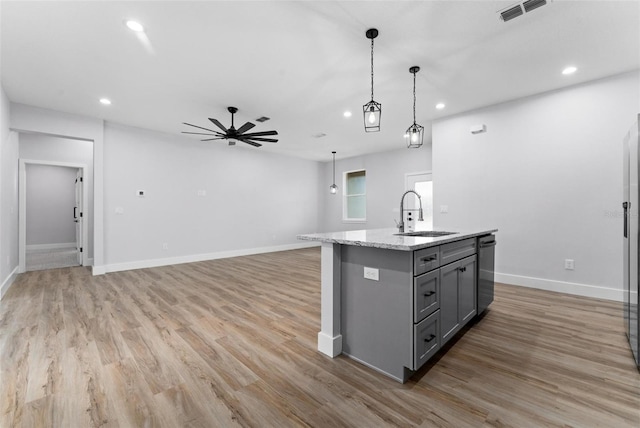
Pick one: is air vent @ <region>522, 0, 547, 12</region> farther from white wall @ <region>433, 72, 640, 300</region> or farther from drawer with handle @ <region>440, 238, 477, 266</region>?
white wall @ <region>433, 72, 640, 300</region>

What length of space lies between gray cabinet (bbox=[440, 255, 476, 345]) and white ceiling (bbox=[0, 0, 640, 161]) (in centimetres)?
216

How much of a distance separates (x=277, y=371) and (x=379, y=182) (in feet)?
20.9

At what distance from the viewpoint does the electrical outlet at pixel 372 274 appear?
189 cm

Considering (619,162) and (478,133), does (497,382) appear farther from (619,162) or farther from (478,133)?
(478,133)

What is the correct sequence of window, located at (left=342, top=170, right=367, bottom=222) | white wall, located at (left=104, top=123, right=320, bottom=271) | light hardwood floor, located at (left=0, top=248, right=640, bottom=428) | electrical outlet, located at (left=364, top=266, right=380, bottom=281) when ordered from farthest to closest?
1. window, located at (left=342, top=170, right=367, bottom=222)
2. white wall, located at (left=104, top=123, right=320, bottom=271)
3. electrical outlet, located at (left=364, top=266, right=380, bottom=281)
4. light hardwood floor, located at (left=0, top=248, right=640, bottom=428)

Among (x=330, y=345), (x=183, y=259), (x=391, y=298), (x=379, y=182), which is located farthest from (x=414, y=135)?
(x=183, y=259)

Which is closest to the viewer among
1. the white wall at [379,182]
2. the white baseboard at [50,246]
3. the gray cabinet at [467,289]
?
the gray cabinet at [467,289]

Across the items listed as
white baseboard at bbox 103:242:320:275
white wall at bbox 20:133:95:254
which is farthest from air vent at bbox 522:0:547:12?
white wall at bbox 20:133:95:254

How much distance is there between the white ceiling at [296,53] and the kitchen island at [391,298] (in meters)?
1.92

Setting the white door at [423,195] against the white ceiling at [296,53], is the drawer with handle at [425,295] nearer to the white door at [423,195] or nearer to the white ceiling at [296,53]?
the white ceiling at [296,53]

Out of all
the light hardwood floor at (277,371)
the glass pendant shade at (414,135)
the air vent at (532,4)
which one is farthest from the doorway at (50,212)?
the air vent at (532,4)

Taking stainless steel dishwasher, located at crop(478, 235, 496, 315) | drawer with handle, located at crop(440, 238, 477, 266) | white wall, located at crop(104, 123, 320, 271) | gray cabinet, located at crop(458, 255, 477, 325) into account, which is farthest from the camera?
white wall, located at crop(104, 123, 320, 271)

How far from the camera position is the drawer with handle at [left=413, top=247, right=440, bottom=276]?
5.73 ft

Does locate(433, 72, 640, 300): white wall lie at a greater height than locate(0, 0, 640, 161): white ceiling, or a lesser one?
lesser
